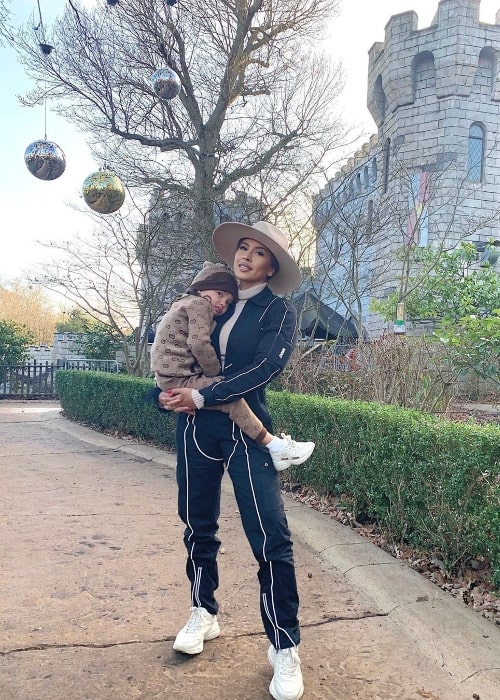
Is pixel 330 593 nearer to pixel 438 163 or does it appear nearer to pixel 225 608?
pixel 225 608

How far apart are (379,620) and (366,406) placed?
79.6 inches

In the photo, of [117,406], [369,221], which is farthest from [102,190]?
[369,221]

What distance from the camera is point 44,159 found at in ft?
18.7

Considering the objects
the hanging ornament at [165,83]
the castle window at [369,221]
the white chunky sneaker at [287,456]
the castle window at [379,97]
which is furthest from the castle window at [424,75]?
the white chunky sneaker at [287,456]

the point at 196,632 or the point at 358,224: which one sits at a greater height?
the point at 358,224

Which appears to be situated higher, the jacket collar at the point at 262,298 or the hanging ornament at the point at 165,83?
the hanging ornament at the point at 165,83

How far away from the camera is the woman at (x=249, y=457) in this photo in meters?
2.30

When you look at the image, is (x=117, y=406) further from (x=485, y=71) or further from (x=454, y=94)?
(x=485, y=71)

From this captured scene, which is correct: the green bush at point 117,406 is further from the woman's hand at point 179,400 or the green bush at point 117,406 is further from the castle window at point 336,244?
the woman's hand at point 179,400

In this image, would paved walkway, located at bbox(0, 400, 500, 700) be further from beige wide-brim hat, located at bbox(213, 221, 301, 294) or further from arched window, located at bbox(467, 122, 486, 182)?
arched window, located at bbox(467, 122, 486, 182)

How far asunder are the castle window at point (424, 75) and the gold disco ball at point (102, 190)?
14.0m

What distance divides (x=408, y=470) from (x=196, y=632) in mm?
1808

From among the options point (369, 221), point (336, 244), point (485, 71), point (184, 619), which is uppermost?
point (485, 71)

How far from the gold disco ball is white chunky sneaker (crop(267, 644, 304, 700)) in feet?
16.7
